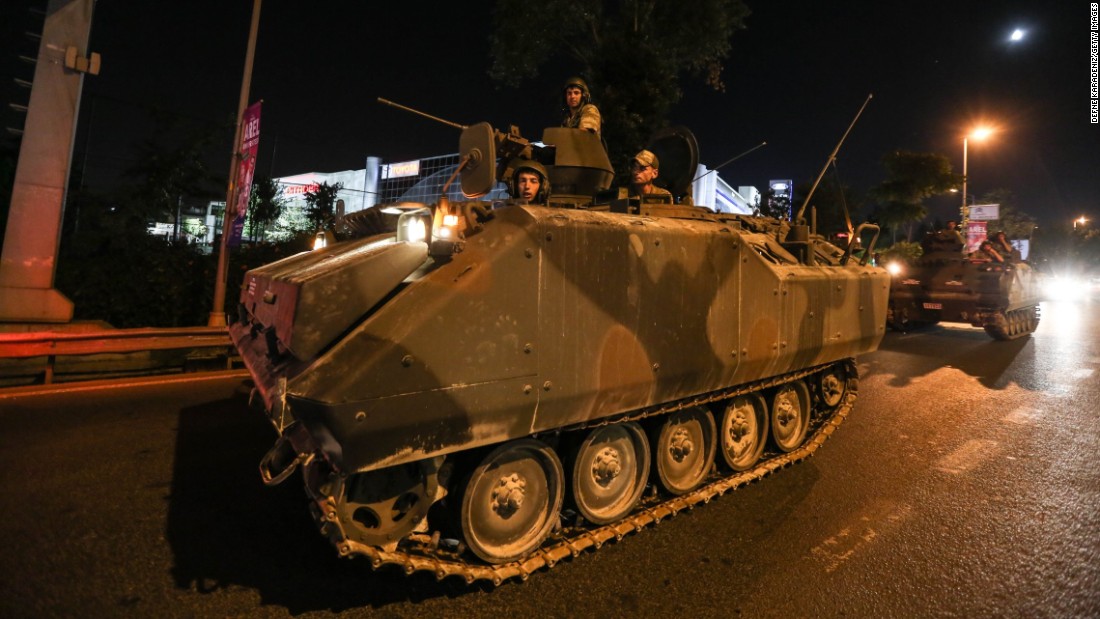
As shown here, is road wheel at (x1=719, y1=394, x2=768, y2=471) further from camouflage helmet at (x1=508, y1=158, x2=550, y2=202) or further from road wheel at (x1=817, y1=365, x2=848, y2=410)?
camouflage helmet at (x1=508, y1=158, x2=550, y2=202)

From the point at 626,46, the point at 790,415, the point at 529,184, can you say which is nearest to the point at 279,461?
the point at 529,184

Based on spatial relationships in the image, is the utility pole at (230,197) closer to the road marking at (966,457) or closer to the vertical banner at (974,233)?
the road marking at (966,457)

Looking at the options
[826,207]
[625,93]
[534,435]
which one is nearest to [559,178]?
[534,435]

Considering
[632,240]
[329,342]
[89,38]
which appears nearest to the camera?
[329,342]

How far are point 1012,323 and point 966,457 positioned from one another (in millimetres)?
11525

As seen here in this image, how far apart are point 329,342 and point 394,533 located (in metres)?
0.93

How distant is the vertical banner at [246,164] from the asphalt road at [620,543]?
16.4ft

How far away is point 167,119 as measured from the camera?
13.5 metres

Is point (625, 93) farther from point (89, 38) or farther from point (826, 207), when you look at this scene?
point (826, 207)

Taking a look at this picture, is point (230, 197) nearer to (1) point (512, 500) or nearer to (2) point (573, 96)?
(2) point (573, 96)

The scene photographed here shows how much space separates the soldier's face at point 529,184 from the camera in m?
4.39

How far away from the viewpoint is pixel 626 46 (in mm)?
15484

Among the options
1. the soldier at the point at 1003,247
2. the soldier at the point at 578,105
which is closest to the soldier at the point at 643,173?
the soldier at the point at 578,105

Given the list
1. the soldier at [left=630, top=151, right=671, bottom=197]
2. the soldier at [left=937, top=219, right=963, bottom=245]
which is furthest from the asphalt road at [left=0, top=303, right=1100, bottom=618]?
the soldier at [left=937, top=219, right=963, bottom=245]
